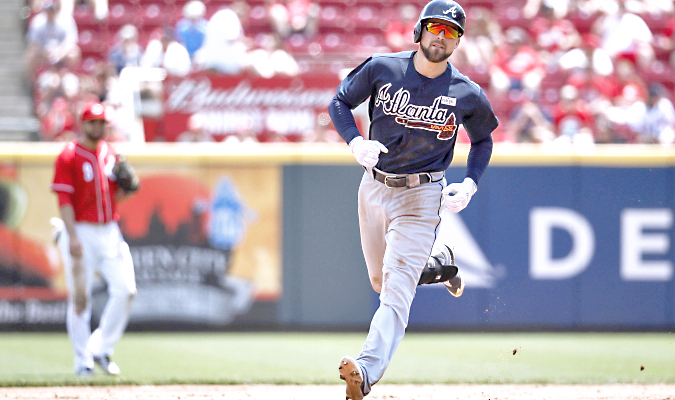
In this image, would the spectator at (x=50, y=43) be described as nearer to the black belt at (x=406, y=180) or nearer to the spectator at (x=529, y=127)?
the spectator at (x=529, y=127)

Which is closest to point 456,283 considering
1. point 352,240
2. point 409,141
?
point 409,141

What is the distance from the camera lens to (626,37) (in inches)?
473

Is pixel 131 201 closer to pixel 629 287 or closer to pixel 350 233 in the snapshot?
pixel 350 233

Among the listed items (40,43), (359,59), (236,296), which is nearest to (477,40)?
(359,59)

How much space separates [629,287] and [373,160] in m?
5.91

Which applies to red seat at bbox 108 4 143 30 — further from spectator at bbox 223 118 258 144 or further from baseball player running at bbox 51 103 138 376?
baseball player running at bbox 51 103 138 376

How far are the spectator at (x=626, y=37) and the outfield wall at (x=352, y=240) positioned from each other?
304cm

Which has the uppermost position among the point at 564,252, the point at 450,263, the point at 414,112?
the point at 414,112

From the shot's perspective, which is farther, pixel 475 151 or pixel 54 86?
pixel 54 86

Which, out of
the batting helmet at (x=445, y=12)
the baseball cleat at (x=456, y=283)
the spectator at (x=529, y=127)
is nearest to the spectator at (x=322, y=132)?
the spectator at (x=529, y=127)

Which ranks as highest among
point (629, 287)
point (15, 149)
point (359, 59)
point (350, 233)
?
point (359, 59)

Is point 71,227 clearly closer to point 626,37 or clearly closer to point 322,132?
point 322,132

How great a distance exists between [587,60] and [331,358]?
239 inches

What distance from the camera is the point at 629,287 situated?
922 centimetres
